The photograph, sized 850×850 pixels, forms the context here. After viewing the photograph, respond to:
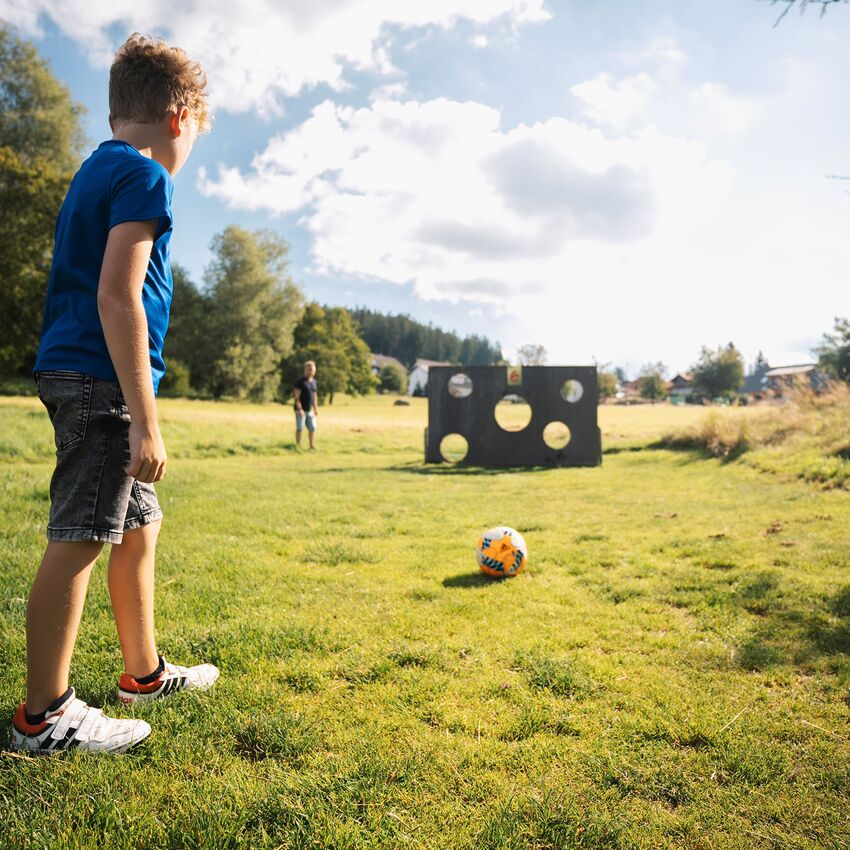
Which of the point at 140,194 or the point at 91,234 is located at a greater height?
the point at 140,194

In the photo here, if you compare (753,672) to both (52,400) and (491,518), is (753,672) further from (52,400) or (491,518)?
(491,518)

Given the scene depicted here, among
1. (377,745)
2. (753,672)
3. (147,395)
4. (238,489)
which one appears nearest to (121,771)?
(377,745)

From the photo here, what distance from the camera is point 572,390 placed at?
47.4 feet

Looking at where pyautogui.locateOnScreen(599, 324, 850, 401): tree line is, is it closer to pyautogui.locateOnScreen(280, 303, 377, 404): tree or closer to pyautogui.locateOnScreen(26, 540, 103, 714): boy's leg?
pyautogui.locateOnScreen(280, 303, 377, 404): tree

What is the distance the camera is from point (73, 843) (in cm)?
172

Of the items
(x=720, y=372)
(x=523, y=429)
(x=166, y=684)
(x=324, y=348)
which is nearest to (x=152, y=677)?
(x=166, y=684)

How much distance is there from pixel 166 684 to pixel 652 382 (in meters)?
96.5

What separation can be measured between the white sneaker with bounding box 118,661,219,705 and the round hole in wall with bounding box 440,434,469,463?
1176 centimetres

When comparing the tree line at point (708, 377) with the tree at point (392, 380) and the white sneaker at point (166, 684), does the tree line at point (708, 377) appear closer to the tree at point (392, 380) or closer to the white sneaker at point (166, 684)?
the tree at point (392, 380)

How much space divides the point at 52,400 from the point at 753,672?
3.44 m

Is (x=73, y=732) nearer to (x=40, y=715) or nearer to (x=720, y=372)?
(x=40, y=715)

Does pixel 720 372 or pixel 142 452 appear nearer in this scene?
pixel 142 452

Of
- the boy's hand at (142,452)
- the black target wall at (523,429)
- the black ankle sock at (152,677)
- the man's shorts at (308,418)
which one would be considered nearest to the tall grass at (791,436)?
the black target wall at (523,429)

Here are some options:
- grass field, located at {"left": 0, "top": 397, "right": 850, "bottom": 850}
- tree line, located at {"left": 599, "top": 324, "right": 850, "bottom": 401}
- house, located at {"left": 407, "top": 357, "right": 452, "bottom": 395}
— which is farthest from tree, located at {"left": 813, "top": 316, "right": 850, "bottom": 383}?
house, located at {"left": 407, "top": 357, "right": 452, "bottom": 395}
